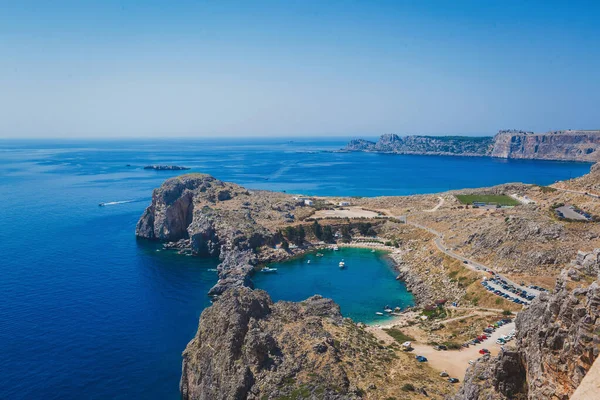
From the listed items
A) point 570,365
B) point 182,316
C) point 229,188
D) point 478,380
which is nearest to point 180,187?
point 229,188

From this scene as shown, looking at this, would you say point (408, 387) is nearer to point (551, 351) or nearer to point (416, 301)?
point (551, 351)

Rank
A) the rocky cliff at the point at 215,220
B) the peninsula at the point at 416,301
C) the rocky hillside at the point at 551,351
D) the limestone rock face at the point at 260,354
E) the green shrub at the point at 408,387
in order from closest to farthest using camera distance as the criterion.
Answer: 1. the rocky hillside at the point at 551,351
2. the peninsula at the point at 416,301
3. the green shrub at the point at 408,387
4. the limestone rock face at the point at 260,354
5. the rocky cliff at the point at 215,220

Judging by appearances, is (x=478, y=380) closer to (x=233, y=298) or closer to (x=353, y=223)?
(x=233, y=298)

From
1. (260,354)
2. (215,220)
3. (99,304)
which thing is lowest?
(99,304)

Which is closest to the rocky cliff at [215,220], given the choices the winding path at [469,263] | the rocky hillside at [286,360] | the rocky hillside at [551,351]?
the rocky hillside at [286,360]

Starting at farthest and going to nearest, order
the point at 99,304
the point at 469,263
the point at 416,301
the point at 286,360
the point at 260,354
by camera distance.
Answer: the point at 469,263 → the point at 416,301 → the point at 99,304 → the point at 260,354 → the point at 286,360

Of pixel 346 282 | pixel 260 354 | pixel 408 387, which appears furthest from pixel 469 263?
pixel 260 354

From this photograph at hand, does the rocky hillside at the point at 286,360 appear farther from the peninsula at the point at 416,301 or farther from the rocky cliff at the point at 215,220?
the rocky cliff at the point at 215,220
